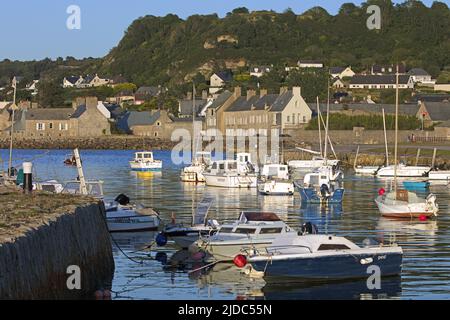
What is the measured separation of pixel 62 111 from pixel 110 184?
89.7 meters

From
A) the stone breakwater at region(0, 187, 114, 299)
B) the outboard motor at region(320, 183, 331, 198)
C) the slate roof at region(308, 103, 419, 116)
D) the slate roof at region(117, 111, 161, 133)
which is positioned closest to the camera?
the stone breakwater at region(0, 187, 114, 299)

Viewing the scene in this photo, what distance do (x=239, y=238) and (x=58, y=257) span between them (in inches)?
373

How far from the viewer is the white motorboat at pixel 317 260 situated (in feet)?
96.4

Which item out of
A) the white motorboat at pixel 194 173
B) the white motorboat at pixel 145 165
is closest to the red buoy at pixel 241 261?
the white motorboat at pixel 194 173

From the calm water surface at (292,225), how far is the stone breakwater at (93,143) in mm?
80521

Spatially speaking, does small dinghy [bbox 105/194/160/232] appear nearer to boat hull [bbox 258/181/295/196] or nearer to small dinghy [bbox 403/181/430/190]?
boat hull [bbox 258/181/295/196]

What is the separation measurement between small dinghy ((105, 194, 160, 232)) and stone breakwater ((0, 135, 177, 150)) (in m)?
110

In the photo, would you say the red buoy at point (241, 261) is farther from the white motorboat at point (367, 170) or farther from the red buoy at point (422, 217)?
the white motorboat at point (367, 170)

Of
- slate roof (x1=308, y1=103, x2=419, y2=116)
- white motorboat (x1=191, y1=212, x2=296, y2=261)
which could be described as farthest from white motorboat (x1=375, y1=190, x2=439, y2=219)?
slate roof (x1=308, y1=103, x2=419, y2=116)

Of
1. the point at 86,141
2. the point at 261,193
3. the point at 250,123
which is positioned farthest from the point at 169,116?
the point at 261,193

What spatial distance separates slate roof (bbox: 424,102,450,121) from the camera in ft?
427

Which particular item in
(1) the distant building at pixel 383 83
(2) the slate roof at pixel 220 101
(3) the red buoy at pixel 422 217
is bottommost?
(3) the red buoy at pixel 422 217
